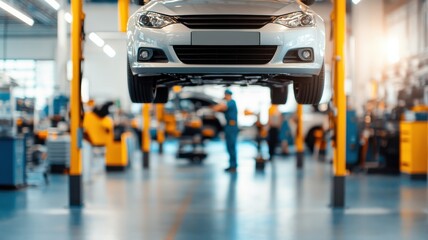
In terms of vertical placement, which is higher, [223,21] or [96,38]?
[96,38]

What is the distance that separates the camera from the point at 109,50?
25.5 meters

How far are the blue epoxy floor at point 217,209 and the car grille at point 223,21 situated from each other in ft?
7.78

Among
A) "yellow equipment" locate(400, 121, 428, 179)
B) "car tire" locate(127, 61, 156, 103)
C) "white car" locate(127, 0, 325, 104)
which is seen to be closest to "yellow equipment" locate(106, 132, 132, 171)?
"yellow equipment" locate(400, 121, 428, 179)

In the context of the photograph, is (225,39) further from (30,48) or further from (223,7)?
(30,48)

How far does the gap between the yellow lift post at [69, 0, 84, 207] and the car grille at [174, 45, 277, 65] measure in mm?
3687

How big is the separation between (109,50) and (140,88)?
2018 cm

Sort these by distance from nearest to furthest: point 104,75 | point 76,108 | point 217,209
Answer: point 217,209, point 76,108, point 104,75

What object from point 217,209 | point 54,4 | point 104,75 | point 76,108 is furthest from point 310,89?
point 104,75

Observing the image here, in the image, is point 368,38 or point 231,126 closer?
point 231,126

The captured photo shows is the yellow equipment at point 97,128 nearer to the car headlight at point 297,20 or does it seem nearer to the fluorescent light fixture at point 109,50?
the car headlight at point 297,20

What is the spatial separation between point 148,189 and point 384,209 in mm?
3716

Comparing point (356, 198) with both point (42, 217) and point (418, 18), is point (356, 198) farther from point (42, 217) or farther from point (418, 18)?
point (418, 18)

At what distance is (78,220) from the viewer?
7.71 meters

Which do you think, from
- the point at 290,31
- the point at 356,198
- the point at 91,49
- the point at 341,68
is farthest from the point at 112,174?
the point at 91,49
